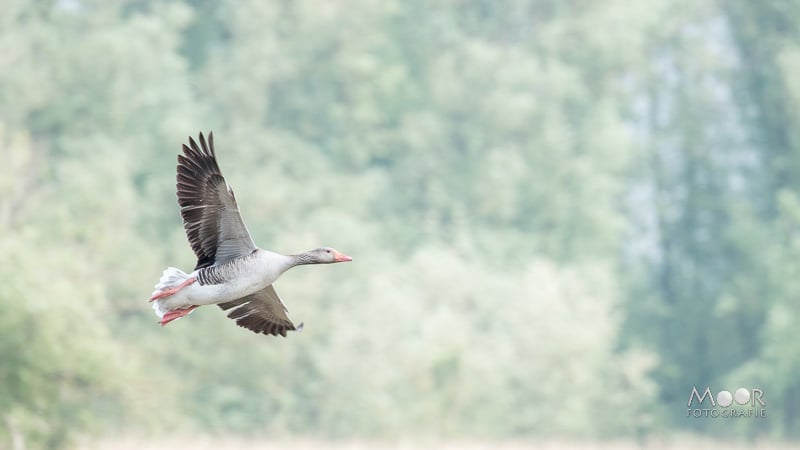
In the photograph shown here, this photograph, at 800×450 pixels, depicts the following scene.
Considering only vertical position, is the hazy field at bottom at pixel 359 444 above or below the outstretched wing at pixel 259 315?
above

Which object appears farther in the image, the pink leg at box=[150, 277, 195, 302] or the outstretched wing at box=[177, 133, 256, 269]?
the outstretched wing at box=[177, 133, 256, 269]

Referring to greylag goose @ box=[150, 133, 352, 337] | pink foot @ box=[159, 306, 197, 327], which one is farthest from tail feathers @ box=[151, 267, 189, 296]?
pink foot @ box=[159, 306, 197, 327]

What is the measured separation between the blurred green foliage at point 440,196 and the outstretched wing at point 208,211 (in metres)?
12.4

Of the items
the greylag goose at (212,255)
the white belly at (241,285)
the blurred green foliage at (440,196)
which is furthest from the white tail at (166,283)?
the blurred green foliage at (440,196)

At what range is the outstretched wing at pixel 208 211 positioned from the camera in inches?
440

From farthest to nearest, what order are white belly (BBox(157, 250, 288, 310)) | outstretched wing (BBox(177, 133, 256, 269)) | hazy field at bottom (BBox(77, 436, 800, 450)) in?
hazy field at bottom (BBox(77, 436, 800, 450)) → outstretched wing (BBox(177, 133, 256, 269)) → white belly (BBox(157, 250, 288, 310))

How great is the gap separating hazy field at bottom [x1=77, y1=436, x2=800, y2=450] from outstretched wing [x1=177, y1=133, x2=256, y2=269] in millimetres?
11452

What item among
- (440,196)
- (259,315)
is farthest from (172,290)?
(440,196)

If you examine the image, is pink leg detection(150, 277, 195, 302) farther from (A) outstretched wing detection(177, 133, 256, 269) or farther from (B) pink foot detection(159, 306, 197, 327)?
(A) outstretched wing detection(177, 133, 256, 269)

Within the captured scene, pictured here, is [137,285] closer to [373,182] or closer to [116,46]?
[116,46]

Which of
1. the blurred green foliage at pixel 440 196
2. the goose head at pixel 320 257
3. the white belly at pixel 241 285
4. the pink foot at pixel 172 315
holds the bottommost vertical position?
the pink foot at pixel 172 315

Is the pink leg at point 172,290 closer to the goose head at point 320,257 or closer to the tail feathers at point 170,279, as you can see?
the tail feathers at point 170,279

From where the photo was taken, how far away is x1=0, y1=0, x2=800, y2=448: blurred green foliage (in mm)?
32688

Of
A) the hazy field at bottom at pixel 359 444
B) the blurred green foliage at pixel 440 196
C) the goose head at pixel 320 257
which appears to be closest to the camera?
the goose head at pixel 320 257
